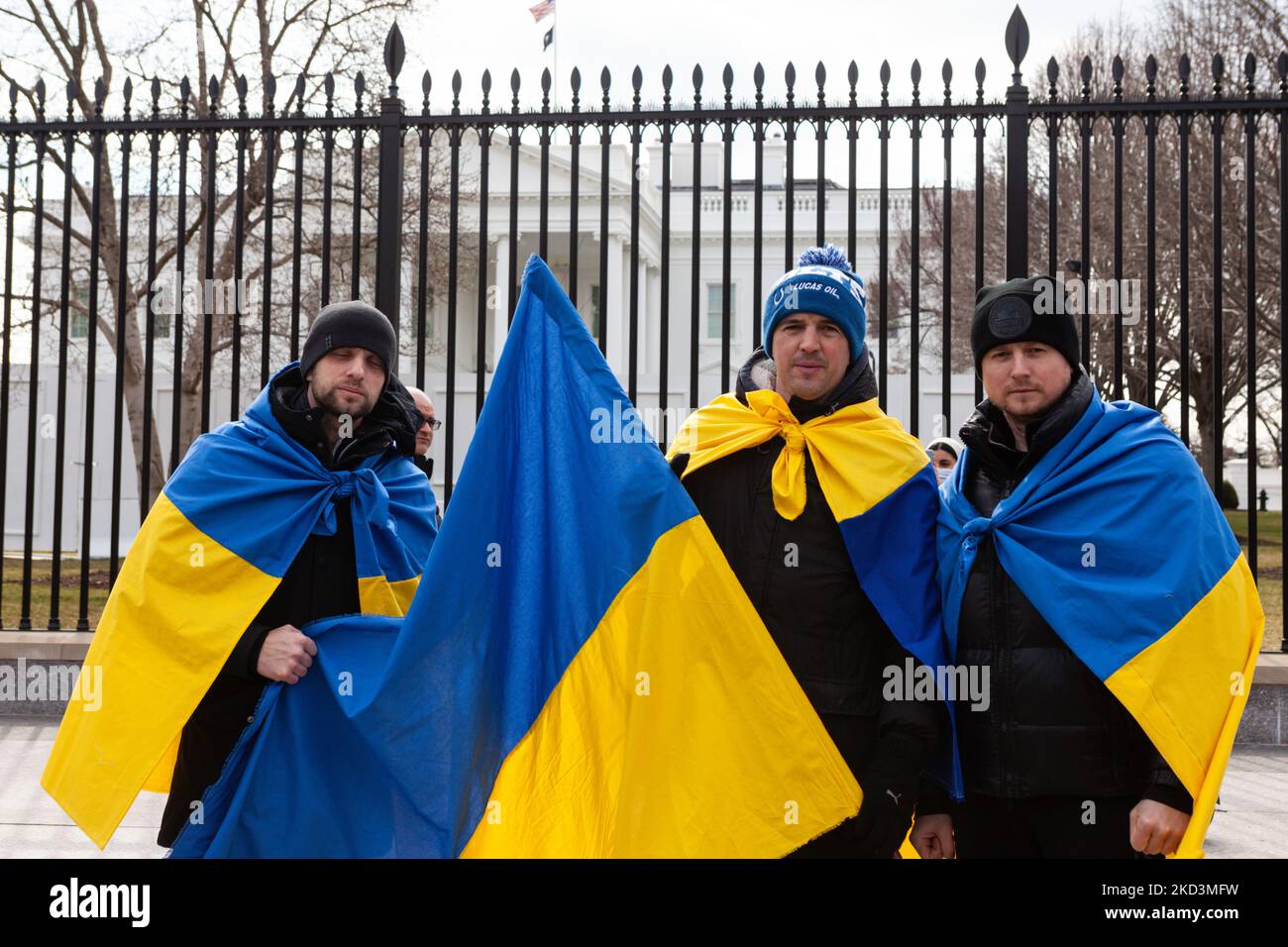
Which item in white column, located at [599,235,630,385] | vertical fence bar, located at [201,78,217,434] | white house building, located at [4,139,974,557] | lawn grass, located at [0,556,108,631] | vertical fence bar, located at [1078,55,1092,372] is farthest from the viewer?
white column, located at [599,235,630,385]

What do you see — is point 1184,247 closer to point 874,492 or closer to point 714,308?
point 874,492

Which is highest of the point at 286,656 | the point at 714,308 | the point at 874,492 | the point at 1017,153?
the point at 714,308

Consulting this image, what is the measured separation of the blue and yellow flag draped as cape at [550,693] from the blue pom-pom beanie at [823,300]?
1.70 ft

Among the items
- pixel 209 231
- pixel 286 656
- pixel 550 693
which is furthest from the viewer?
pixel 209 231

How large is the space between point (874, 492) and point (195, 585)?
2016mm

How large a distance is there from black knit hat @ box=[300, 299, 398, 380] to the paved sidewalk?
2492mm

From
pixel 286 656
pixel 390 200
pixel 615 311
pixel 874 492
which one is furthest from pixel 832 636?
pixel 615 311

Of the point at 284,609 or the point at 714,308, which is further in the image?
the point at 714,308

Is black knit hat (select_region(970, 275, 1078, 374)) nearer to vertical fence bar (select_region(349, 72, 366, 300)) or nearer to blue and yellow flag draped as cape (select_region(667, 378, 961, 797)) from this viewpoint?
blue and yellow flag draped as cape (select_region(667, 378, 961, 797))

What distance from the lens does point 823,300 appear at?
3.11 metres

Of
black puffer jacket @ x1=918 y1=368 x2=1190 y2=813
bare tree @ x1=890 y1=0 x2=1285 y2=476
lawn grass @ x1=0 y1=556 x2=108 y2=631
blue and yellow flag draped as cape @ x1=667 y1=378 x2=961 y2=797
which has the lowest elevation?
lawn grass @ x1=0 y1=556 x2=108 y2=631

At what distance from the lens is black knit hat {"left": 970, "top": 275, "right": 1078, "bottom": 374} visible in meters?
3.12

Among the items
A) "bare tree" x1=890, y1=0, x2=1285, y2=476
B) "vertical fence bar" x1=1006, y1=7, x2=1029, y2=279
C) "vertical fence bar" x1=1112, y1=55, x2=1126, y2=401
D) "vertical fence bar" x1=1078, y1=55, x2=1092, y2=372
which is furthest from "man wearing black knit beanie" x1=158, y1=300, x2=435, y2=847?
"bare tree" x1=890, y1=0, x2=1285, y2=476

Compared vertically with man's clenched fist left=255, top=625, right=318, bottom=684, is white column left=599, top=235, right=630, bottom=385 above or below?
above
